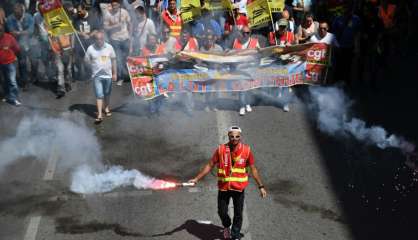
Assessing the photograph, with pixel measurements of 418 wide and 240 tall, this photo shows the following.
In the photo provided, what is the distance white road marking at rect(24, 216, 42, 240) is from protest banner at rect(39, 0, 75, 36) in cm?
474

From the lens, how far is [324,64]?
1209 centimetres

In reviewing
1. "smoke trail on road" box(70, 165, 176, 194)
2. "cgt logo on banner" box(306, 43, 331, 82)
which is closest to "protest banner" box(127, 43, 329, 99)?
"cgt logo on banner" box(306, 43, 331, 82)

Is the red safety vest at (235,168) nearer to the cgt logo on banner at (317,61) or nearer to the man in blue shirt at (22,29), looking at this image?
the cgt logo on banner at (317,61)

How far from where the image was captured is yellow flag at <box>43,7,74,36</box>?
39.3 ft

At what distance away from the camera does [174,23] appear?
12.8m

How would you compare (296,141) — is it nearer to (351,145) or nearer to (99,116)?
(351,145)

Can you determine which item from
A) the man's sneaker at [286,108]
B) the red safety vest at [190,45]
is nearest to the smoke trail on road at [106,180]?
the red safety vest at [190,45]

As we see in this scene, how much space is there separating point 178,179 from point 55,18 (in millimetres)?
4646

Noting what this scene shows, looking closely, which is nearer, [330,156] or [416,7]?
[330,156]

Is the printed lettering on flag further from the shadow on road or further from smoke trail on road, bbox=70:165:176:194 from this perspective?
the shadow on road

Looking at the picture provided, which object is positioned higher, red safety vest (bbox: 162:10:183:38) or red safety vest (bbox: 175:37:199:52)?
red safety vest (bbox: 162:10:183:38)

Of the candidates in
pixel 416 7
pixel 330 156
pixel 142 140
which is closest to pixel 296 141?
pixel 330 156

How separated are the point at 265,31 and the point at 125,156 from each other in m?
5.04

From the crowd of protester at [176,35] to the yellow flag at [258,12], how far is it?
22 cm
